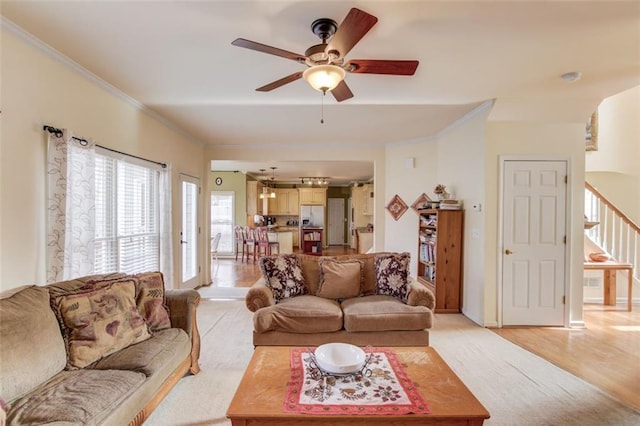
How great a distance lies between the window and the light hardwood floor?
425cm

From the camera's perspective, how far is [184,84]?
3010 mm

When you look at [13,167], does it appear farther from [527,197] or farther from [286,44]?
[527,197]

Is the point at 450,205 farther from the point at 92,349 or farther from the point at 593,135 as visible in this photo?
the point at 92,349

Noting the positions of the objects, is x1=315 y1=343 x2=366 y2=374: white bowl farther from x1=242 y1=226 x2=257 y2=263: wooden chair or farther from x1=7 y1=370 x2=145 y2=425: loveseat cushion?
x1=242 y1=226 x2=257 y2=263: wooden chair

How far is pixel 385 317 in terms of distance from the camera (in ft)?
8.79

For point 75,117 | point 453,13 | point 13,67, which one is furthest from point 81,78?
point 453,13

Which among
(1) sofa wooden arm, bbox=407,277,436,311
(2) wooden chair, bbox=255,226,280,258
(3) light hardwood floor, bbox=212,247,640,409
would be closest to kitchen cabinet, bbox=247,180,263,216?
(2) wooden chair, bbox=255,226,280,258

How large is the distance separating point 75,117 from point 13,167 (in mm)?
738

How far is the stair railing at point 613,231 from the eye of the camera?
4281 mm

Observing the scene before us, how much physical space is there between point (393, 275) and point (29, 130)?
10.6ft

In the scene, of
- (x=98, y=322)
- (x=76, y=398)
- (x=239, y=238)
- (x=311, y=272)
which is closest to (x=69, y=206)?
(x=98, y=322)

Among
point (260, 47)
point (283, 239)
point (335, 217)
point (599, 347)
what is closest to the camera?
point (260, 47)

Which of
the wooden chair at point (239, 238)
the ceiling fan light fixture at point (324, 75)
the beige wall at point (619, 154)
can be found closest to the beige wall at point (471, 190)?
the ceiling fan light fixture at point (324, 75)

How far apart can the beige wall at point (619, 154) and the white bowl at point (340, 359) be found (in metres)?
5.60
